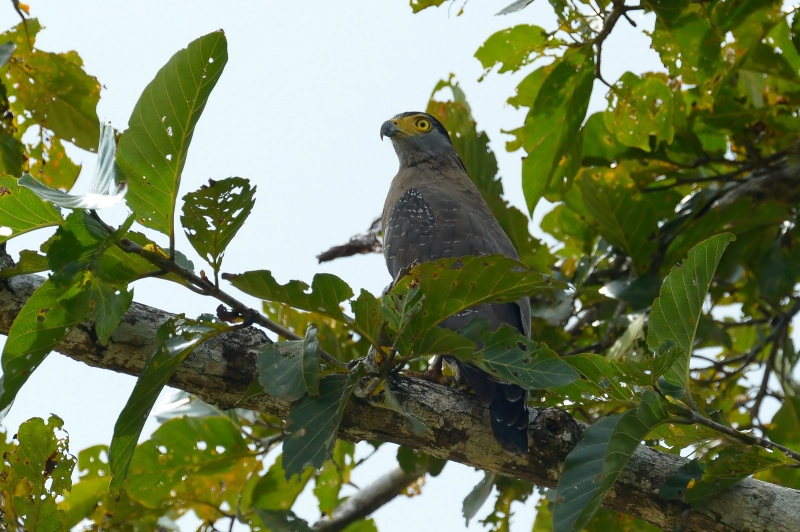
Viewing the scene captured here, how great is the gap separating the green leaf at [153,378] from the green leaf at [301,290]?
0.19 m

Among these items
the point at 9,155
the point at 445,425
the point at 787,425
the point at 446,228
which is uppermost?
the point at 446,228

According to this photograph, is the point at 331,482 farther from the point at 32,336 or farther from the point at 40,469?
the point at 32,336

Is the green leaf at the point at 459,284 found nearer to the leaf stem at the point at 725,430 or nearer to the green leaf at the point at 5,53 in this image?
the leaf stem at the point at 725,430

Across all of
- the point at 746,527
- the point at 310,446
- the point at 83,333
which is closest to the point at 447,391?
the point at 310,446

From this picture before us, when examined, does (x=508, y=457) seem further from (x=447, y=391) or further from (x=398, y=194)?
(x=398, y=194)

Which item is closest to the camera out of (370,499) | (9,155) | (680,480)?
(680,480)

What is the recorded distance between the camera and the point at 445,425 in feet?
8.79

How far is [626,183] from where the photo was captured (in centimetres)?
413

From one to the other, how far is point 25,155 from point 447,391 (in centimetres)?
194

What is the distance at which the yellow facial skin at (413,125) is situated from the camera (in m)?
5.10

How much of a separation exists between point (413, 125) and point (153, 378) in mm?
3265

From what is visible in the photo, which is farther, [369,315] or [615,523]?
[615,523]

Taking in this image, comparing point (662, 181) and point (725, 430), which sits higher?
point (662, 181)

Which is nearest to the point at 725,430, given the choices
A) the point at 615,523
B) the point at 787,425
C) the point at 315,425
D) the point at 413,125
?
the point at 315,425
